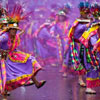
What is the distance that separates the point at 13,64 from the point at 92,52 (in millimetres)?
1742

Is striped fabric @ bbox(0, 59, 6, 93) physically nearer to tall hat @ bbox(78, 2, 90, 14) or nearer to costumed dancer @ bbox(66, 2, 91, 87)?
costumed dancer @ bbox(66, 2, 91, 87)

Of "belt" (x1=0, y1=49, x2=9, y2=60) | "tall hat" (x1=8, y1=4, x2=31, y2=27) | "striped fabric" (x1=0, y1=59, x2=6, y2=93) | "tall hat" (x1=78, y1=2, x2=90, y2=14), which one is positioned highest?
"tall hat" (x1=78, y1=2, x2=90, y2=14)

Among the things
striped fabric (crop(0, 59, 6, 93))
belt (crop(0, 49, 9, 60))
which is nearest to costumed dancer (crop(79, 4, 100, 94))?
belt (crop(0, 49, 9, 60))

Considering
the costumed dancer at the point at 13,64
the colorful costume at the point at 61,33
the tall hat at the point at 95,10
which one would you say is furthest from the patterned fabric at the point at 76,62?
the colorful costume at the point at 61,33

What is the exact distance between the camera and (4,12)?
11.9 m

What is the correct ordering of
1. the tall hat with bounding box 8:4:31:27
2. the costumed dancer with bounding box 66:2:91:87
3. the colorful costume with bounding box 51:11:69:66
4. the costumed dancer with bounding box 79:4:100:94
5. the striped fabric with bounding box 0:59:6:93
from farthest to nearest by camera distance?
the colorful costume with bounding box 51:11:69:66 → the costumed dancer with bounding box 66:2:91:87 → the costumed dancer with bounding box 79:4:100:94 → the tall hat with bounding box 8:4:31:27 → the striped fabric with bounding box 0:59:6:93

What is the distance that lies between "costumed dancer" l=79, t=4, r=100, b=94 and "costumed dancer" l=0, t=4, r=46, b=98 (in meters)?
1.29

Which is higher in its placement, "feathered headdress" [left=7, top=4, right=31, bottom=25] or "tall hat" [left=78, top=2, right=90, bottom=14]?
"tall hat" [left=78, top=2, right=90, bottom=14]

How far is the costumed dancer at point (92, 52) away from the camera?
10.9 m

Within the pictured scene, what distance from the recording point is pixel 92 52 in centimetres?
1112

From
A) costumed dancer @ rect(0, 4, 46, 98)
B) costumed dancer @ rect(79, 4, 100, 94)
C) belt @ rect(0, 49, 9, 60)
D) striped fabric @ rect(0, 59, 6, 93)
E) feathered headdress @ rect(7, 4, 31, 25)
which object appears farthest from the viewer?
costumed dancer @ rect(79, 4, 100, 94)

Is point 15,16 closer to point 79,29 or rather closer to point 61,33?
point 79,29

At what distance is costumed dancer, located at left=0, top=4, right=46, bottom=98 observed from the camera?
32.9 feet

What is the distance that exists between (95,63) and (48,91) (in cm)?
116
